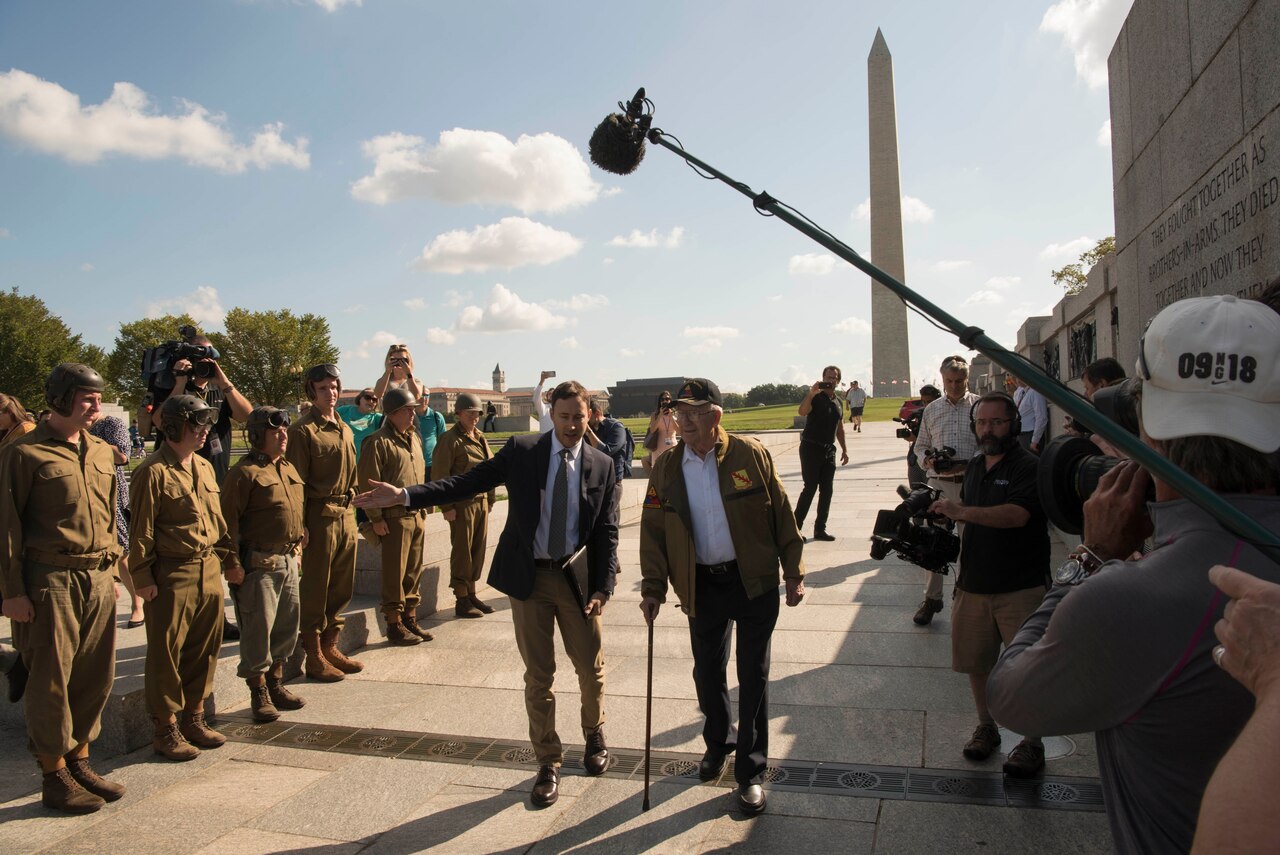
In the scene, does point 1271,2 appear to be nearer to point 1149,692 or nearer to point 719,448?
point 719,448

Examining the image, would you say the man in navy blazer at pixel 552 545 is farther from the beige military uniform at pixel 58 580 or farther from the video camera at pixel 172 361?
the video camera at pixel 172 361

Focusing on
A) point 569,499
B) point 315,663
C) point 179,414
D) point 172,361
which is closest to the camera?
point 569,499

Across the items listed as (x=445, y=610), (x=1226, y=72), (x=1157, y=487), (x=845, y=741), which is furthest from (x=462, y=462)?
(x=1157, y=487)

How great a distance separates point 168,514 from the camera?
466cm

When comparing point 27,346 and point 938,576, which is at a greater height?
point 27,346

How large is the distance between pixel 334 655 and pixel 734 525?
3474 millimetres

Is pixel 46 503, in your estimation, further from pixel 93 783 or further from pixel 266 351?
pixel 266 351

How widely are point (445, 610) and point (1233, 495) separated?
7113 millimetres

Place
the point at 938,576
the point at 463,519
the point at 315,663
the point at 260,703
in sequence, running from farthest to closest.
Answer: the point at 463,519, the point at 938,576, the point at 315,663, the point at 260,703

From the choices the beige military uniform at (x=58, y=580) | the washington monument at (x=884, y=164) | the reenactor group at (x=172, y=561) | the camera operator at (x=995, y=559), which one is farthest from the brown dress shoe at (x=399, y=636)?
the washington monument at (x=884, y=164)

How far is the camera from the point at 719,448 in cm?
425

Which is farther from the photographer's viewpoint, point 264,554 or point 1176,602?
point 264,554

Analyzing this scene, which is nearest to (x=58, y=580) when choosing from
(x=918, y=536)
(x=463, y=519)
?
(x=463, y=519)

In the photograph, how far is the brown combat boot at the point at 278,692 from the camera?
5.41m
